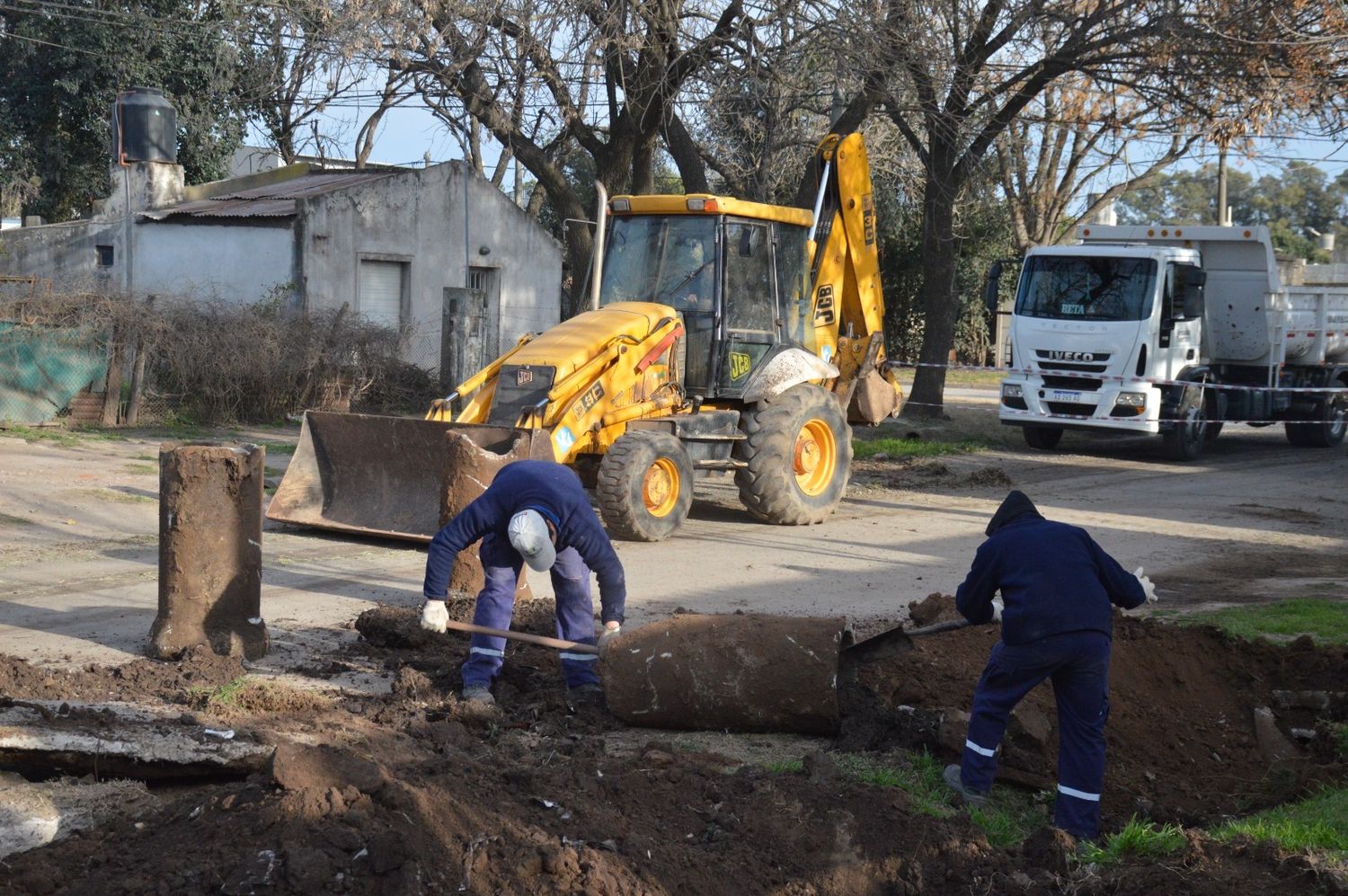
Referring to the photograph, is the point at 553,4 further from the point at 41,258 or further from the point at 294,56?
the point at 41,258

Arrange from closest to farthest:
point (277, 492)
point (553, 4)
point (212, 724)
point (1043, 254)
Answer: point (212, 724), point (277, 492), point (553, 4), point (1043, 254)

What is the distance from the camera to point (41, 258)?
81.9ft

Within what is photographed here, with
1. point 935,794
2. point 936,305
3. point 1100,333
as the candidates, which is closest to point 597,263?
point 935,794

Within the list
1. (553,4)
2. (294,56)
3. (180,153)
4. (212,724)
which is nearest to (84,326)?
(294,56)

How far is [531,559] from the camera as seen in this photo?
263 inches

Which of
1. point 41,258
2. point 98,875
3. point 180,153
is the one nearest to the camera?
point 98,875

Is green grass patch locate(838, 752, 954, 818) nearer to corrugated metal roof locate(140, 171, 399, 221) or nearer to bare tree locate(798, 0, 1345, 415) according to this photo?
bare tree locate(798, 0, 1345, 415)

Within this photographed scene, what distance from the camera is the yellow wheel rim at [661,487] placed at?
37.9 feet

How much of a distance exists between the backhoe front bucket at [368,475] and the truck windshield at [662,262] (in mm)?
2826

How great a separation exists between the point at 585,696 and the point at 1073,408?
1342cm

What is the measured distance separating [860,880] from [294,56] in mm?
15456

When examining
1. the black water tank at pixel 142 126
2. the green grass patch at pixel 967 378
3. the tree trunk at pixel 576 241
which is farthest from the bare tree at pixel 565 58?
the green grass patch at pixel 967 378

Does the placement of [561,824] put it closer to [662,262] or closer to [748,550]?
[748,550]

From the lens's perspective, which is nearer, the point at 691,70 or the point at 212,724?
the point at 212,724
